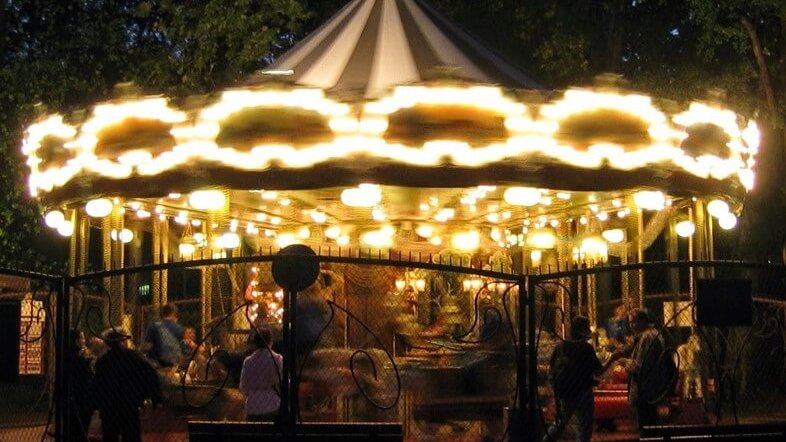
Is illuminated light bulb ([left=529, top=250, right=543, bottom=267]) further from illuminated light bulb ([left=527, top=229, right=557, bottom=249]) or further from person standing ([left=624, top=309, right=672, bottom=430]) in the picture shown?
person standing ([left=624, top=309, right=672, bottom=430])

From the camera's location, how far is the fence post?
31.7 feet

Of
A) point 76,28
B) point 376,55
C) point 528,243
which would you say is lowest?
point 528,243

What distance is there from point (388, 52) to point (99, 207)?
12.5ft

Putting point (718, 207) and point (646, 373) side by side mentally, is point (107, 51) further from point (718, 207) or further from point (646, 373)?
point (646, 373)

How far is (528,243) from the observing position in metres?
19.2

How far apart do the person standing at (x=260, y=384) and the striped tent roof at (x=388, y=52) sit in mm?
3850

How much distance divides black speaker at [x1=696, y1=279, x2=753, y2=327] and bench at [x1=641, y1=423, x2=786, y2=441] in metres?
0.83

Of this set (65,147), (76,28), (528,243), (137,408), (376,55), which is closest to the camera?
(137,408)

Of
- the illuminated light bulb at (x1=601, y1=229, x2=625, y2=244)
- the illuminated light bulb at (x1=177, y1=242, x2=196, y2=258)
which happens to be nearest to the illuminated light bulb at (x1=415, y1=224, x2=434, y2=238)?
the illuminated light bulb at (x1=601, y1=229, x2=625, y2=244)

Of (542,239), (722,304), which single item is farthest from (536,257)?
(722,304)

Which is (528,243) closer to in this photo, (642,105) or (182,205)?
(182,205)

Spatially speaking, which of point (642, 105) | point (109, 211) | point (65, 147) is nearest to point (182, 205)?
point (109, 211)

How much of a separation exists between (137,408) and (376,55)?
17.5 ft

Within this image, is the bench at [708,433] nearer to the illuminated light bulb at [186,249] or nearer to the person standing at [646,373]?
the person standing at [646,373]
